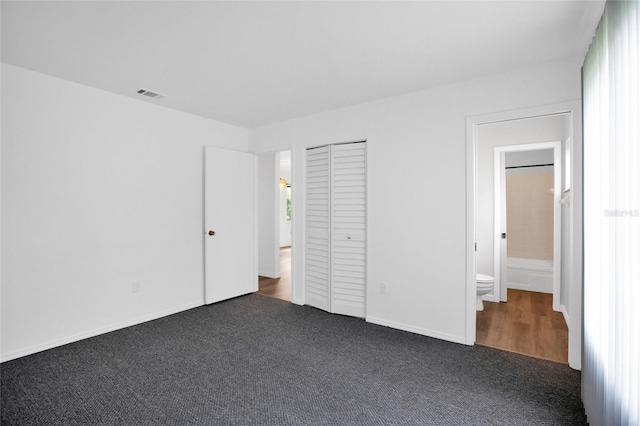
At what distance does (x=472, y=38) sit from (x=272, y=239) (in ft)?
14.5

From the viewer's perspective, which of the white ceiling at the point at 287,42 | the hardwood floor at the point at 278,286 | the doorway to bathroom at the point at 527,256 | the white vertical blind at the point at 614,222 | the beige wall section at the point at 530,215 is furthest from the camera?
the beige wall section at the point at 530,215

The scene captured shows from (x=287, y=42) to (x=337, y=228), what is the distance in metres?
2.14

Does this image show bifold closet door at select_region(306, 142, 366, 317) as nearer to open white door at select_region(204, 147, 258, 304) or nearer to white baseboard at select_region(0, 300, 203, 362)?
open white door at select_region(204, 147, 258, 304)

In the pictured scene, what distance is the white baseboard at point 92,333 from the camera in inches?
107

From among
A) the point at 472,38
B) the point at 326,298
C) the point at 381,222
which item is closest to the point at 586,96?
the point at 472,38

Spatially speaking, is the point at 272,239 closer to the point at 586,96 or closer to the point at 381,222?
the point at 381,222

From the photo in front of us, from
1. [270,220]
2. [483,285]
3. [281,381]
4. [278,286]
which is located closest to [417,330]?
[483,285]

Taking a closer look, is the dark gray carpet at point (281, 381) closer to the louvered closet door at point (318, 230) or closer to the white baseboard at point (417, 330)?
the white baseboard at point (417, 330)

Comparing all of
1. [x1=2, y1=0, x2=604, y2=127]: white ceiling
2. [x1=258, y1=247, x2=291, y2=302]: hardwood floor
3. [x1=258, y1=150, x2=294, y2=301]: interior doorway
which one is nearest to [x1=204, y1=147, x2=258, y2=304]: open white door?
[x1=258, y1=247, x2=291, y2=302]: hardwood floor

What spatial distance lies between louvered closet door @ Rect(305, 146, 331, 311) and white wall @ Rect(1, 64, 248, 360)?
1.41 metres

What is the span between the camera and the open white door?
4184mm

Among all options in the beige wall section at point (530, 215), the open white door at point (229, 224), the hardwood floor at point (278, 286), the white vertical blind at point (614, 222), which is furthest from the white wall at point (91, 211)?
the beige wall section at point (530, 215)

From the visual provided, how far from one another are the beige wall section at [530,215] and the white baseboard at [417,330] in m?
2.70

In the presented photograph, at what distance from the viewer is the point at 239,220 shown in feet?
14.9
